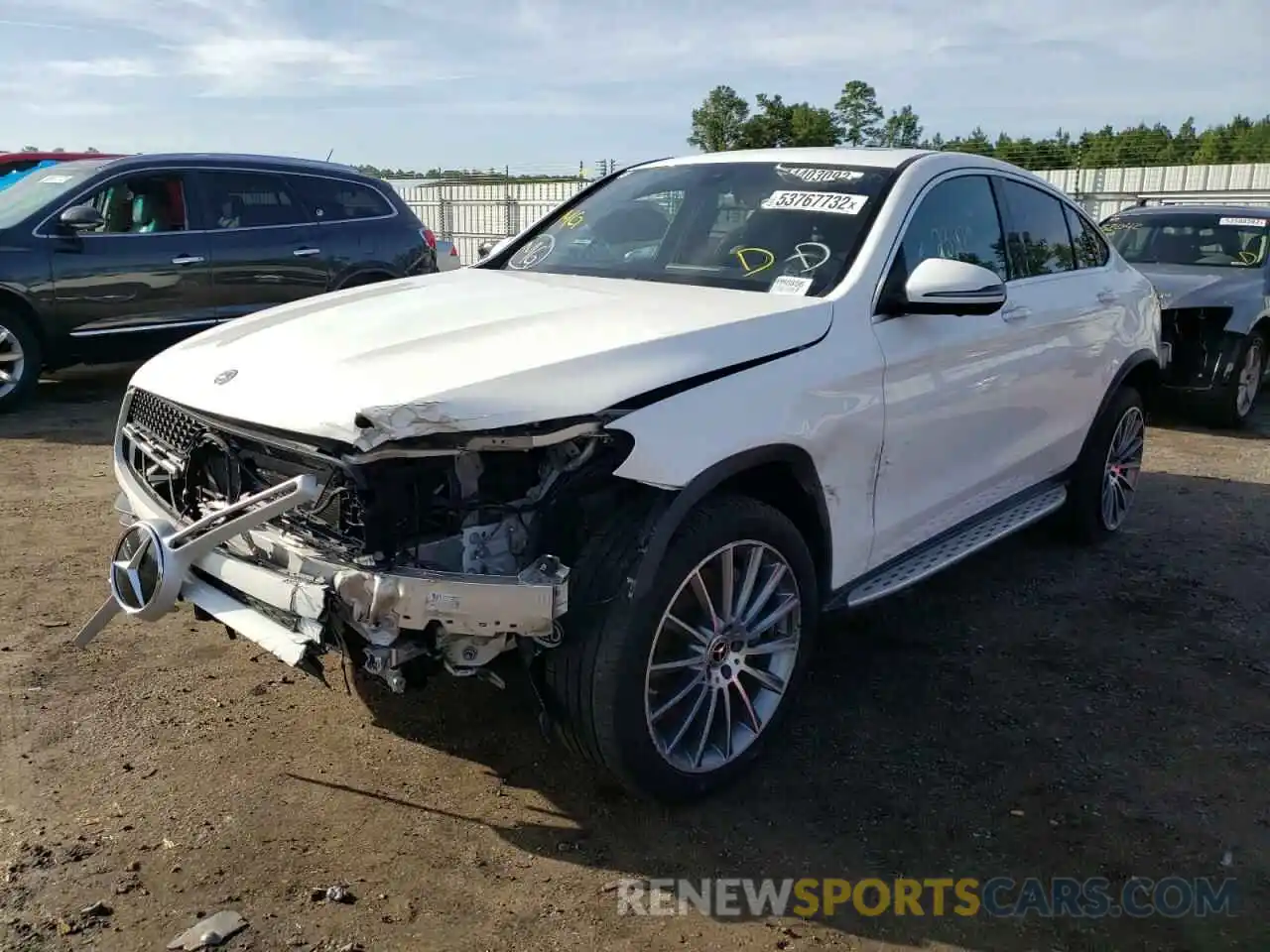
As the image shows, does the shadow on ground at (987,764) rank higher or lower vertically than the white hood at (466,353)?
lower

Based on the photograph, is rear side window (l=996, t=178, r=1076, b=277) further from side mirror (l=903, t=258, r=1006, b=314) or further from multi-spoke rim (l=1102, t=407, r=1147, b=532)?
side mirror (l=903, t=258, r=1006, b=314)

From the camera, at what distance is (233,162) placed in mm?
8992

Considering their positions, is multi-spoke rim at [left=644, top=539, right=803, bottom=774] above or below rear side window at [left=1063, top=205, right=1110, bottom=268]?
below

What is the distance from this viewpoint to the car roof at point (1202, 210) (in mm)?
9492

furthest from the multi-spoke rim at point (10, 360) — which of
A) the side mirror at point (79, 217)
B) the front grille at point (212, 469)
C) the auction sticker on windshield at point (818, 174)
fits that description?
the auction sticker on windshield at point (818, 174)

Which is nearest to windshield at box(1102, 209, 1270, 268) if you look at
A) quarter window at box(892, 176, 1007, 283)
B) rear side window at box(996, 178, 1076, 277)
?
rear side window at box(996, 178, 1076, 277)

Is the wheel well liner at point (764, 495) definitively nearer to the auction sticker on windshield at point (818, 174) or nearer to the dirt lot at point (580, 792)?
the dirt lot at point (580, 792)

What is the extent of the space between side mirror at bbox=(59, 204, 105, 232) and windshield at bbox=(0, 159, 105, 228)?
27 cm

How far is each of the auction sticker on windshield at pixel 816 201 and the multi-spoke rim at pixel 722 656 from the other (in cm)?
137

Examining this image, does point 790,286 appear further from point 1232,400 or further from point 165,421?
point 1232,400

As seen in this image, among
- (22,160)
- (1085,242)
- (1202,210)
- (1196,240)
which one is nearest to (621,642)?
(1085,242)

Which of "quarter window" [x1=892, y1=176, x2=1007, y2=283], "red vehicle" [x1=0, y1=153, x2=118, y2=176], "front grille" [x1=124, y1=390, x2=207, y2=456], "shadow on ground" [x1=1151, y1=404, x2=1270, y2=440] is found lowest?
"shadow on ground" [x1=1151, y1=404, x2=1270, y2=440]

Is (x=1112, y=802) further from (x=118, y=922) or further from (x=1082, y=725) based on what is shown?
(x=118, y=922)

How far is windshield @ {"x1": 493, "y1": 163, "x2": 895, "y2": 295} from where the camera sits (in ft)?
12.2
